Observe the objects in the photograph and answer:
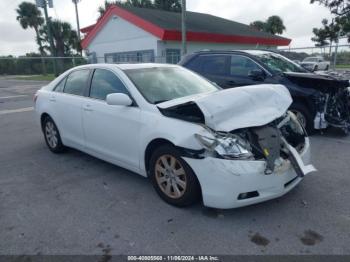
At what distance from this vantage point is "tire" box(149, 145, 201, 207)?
3148 mm

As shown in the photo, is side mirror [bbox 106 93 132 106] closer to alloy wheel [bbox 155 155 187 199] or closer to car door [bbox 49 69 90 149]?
alloy wheel [bbox 155 155 187 199]

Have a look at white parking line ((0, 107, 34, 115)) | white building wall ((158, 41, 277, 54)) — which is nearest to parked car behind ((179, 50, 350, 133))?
white parking line ((0, 107, 34, 115))

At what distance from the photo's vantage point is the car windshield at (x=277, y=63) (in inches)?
253

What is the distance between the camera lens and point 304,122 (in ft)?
19.9

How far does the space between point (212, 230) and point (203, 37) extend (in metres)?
19.6

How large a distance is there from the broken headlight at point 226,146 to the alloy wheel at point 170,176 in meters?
0.42

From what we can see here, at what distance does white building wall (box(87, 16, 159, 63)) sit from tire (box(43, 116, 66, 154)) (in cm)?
1505

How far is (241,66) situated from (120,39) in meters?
Result: 17.5

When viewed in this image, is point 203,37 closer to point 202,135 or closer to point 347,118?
point 347,118

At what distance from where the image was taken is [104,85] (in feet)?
14.0

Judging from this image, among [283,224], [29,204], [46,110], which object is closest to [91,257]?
[29,204]

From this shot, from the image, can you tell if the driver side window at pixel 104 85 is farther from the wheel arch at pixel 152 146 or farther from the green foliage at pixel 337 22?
the green foliage at pixel 337 22

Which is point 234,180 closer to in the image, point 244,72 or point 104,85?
point 104,85

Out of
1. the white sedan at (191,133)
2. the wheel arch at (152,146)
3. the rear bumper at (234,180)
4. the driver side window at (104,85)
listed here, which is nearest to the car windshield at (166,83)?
the white sedan at (191,133)
